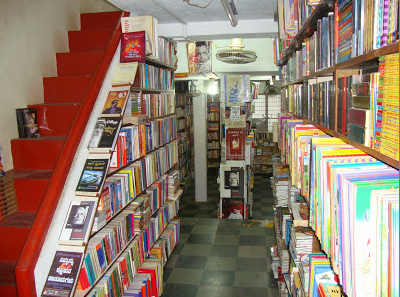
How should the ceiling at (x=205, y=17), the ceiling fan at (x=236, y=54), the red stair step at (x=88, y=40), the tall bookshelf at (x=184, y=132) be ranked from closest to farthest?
the red stair step at (x=88, y=40)
the ceiling at (x=205, y=17)
the ceiling fan at (x=236, y=54)
the tall bookshelf at (x=184, y=132)

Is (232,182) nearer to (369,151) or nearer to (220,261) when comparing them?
(220,261)

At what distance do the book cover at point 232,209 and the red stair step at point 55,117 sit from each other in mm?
4047

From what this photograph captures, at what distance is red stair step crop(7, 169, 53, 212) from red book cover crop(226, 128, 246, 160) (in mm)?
4241

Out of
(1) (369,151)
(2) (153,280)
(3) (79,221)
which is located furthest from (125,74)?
(1) (369,151)

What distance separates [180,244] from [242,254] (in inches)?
37.0

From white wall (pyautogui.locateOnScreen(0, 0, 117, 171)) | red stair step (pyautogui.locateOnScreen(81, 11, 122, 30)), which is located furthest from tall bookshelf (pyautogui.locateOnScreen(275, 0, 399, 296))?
red stair step (pyautogui.locateOnScreen(81, 11, 122, 30))

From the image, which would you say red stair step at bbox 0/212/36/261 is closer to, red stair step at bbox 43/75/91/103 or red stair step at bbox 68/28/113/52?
red stair step at bbox 43/75/91/103

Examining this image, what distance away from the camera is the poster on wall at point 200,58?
611 cm

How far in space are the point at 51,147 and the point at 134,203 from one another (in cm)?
103

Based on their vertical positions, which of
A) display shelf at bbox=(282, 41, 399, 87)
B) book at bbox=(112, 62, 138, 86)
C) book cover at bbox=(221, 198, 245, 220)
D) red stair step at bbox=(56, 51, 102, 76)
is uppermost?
red stair step at bbox=(56, 51, 102, 76)

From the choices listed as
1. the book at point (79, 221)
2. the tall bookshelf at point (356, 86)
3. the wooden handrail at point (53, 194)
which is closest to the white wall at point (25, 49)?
the wooden handrail at point (53, 194)

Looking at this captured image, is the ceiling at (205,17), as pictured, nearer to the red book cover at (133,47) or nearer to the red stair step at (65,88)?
the red book cover at (133,47)

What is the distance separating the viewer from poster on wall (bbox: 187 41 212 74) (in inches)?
240

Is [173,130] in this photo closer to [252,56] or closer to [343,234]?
[252,56]
